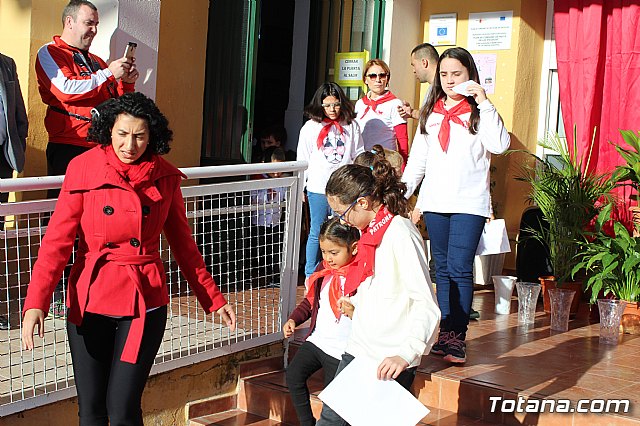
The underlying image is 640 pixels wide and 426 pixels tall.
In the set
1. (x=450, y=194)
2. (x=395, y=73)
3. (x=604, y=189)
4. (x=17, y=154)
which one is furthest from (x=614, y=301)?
(x=17, y=154)

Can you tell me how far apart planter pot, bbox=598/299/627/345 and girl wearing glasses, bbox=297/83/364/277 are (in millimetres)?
2100

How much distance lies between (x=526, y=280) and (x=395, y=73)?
2.44 meters

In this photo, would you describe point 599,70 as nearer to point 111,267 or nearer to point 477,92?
point 477,92

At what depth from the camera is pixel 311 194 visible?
695 cm

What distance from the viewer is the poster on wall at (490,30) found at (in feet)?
28.3

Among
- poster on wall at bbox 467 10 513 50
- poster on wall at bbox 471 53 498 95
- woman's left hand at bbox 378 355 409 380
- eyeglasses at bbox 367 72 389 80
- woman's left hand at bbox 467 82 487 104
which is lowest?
woman's left hand at bbox 378 355 409 380

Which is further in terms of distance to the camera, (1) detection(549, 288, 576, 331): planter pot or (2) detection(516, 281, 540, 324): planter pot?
(2) detection(516, 281, 540, 324): planter pot

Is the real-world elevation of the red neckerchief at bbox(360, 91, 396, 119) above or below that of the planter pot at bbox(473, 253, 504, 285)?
above

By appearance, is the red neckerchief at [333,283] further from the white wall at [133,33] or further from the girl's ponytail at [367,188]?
the white wall at [133,33]

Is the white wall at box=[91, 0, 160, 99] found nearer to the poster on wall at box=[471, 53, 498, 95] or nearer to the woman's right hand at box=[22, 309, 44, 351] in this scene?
the woman's right hand at box=[22, 309, 44, 351]

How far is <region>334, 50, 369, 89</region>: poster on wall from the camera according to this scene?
344 inches

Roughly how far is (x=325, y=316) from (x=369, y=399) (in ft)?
4.26

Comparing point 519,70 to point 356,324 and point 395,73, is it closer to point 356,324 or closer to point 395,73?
point 395,73

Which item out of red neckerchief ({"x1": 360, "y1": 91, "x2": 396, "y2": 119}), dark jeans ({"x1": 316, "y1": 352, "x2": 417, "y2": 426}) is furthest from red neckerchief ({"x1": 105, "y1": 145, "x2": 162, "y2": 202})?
red neckerchief ({"x1": 360, "y1": 91, "x2": 396, "y2": 119})
